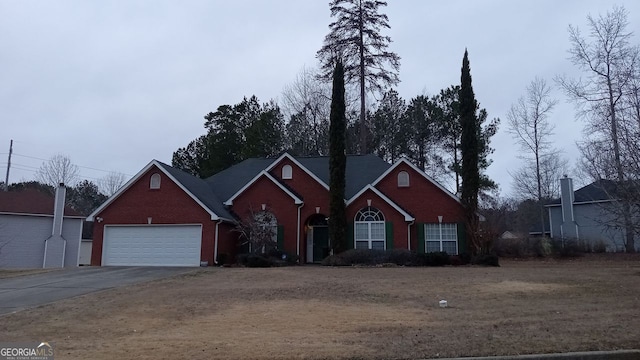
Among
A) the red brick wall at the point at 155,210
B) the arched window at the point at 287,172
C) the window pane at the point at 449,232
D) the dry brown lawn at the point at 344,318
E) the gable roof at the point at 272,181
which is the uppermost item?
the arched window at the point at 287,172

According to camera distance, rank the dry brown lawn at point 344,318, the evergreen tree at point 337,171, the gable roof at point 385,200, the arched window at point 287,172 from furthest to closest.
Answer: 1. the arched window at point 287,172
2. the gable roof at point 385,200
3. the evergreen tree at point 337,171
4. the dry brown lawn at point 344,318

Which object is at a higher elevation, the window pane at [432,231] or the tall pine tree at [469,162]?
the tall pine tree at [469,162]

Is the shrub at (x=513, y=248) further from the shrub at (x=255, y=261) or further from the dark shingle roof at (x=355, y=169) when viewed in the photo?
the shrub at (x=255, y=261)

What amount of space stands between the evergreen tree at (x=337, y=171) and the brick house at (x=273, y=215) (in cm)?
108

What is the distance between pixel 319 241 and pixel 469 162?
29.9 ft

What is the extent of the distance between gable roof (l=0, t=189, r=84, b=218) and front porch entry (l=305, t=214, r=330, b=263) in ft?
54.9

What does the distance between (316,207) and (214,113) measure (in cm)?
2532

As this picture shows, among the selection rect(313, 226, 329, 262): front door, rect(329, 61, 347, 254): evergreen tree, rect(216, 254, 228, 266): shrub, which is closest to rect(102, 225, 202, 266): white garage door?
rect(216, 254, 228, 266): shrub

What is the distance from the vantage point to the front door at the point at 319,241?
28.1m

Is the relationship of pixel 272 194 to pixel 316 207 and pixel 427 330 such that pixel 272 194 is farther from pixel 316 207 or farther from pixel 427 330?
pixel 427 330


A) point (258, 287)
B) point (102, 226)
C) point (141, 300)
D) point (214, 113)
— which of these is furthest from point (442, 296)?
point (214, 113)

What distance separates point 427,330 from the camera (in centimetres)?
922

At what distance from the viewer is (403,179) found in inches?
1103
